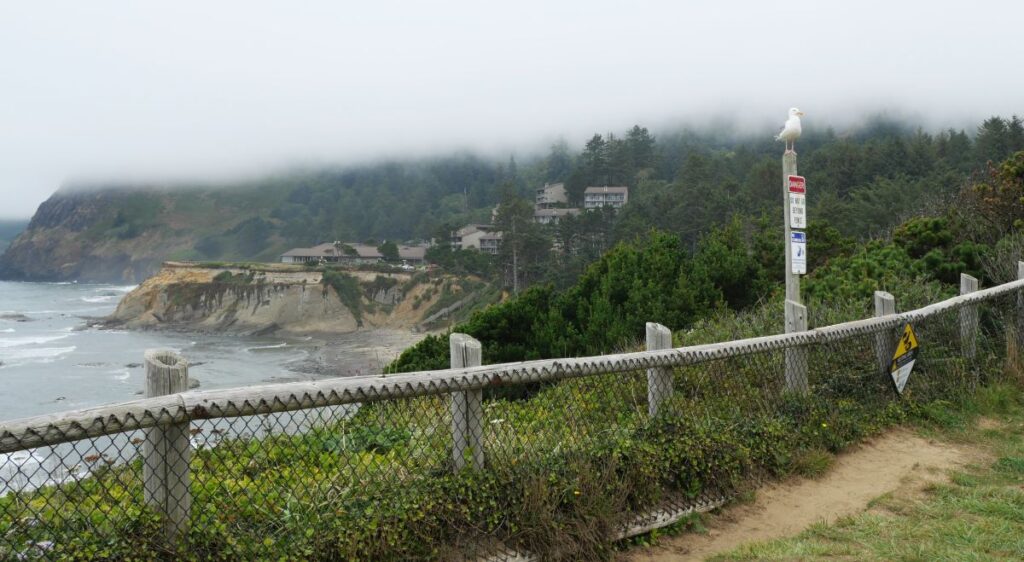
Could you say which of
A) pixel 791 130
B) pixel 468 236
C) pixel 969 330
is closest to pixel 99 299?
pixel 468 236

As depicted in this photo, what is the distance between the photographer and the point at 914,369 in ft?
24.1

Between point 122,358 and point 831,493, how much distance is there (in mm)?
58184

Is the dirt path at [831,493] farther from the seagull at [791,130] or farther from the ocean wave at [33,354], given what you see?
the ocean wave at [33,354]

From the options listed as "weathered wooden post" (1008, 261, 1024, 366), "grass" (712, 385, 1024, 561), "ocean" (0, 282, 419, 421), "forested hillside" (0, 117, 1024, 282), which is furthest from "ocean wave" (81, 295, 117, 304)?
"grass" (712, 385, 1024, 561)

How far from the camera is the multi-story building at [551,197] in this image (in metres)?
117

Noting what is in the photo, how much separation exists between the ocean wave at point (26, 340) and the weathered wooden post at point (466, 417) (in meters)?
70.9

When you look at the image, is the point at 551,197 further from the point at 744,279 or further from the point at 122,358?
the point at 744,279

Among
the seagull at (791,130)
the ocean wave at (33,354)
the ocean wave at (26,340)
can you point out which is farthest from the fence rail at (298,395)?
the ocean wave at (26,340)

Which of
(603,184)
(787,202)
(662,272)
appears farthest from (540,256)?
(787,202)

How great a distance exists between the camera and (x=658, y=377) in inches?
201

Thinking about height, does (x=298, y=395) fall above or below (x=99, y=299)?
above

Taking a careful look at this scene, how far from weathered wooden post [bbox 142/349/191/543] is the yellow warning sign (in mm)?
5903

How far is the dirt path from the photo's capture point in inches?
179

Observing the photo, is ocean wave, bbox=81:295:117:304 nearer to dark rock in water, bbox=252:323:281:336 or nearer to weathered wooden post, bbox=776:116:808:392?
dark rock in water, bbox=252:323:281:336
